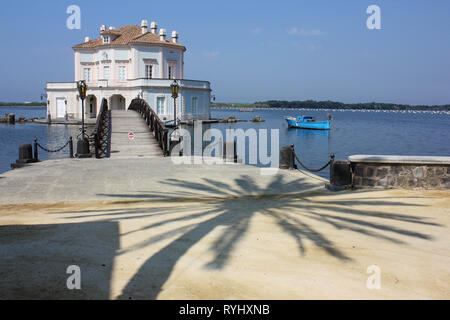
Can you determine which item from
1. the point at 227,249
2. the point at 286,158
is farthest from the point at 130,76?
the point at 227,249

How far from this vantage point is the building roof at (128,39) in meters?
59.7

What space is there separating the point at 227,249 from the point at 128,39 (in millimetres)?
60788

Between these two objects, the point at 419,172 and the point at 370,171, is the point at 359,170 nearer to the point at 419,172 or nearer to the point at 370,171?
the point at 370,171

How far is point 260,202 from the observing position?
33.3 ft

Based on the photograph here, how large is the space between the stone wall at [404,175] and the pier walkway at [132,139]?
446 inches

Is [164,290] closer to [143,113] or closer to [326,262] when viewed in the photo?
[326,262]

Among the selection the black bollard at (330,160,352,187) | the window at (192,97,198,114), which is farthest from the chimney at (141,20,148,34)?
the black bollard at (330,160,352,187)

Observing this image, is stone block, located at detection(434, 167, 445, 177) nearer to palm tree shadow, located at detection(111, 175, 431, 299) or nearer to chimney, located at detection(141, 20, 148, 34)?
palm tree shadow, located at detection(111, 175, 431, 299)

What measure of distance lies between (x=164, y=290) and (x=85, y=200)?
615 cm

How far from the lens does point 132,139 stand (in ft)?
76.4

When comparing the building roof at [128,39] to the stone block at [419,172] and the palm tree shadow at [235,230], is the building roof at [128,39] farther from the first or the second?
the stone block at [419,172]

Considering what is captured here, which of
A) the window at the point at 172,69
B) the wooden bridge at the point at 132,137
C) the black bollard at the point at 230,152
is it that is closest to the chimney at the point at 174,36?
the window at the point at 172,69
